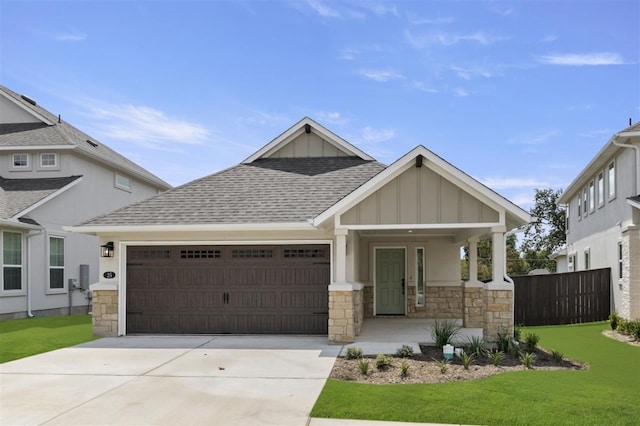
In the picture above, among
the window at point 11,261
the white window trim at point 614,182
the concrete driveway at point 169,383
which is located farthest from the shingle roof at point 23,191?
the white window trim at point 614,182

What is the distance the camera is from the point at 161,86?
45.4 ft

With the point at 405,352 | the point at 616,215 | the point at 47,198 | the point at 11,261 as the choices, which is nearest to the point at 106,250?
the point at 11,261

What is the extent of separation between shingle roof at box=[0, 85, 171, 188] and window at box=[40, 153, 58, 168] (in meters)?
0.58

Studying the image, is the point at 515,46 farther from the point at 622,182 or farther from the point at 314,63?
the point at 622,182

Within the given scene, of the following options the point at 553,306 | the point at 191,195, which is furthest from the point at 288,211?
the point at 553,306

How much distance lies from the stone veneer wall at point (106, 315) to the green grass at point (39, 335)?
0.30 metres

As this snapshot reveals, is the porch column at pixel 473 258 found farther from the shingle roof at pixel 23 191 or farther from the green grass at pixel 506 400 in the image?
the shingle roof at pixel 23 191

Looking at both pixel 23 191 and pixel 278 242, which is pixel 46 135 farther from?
pixel 278 242

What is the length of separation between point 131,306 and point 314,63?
7.70 meters

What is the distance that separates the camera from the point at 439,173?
11219 millimetres

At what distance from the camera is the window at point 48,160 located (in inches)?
773

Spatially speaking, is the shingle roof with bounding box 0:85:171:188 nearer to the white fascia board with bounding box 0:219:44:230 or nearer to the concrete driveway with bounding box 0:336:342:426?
the white fascia board with bounding box 0:219:44:230

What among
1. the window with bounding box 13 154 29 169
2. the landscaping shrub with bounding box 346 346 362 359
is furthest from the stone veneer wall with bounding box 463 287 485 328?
the window with bounding box 13 154 29 169

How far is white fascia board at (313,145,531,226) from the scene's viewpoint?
36.2ft
